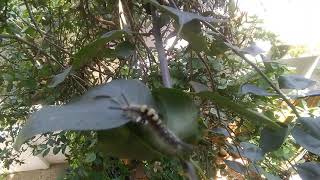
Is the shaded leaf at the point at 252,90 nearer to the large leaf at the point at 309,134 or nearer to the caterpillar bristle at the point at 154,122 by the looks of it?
the large leaf at the point at 309,134

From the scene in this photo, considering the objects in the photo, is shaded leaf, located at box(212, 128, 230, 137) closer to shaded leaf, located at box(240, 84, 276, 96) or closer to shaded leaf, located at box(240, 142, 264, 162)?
shaded leaf, located at box(240, 142, 264, 162)

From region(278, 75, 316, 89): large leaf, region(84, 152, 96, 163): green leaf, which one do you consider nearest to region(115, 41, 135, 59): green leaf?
region(278, 75, 316, 89): large leaf

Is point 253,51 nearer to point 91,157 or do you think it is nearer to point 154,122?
point 154,122

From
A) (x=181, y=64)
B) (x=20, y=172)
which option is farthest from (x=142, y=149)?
(x=20, y=172)

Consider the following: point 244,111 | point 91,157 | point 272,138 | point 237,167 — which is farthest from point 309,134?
point 91,157

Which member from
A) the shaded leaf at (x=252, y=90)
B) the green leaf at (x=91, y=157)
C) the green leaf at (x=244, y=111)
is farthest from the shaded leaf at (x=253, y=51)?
the green leaf at (x=91, y=157)

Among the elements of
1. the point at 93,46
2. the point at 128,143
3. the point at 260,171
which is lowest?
the point at 260,171
